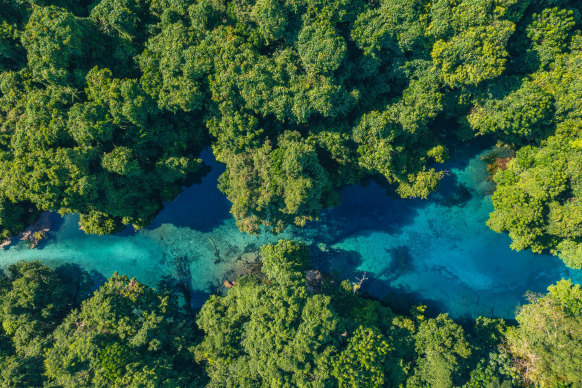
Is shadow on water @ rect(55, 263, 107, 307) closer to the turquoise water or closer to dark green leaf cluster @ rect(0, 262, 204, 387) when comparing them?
the turquoise water

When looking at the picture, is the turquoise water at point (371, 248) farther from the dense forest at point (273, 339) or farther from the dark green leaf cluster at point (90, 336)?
the dark green leaf cluster at point (90, 336)

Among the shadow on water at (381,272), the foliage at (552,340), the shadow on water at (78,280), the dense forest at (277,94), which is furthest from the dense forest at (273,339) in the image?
the dense forest at (277,94)

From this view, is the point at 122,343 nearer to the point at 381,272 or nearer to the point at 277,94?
the point at 277,94

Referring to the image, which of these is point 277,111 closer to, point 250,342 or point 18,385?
point 250,342

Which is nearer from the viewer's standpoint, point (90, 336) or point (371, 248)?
point (90, 336)

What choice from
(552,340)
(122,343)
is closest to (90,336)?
(122,343)

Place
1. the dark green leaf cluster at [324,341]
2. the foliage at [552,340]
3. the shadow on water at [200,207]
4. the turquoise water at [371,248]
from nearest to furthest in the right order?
the dark green leaf cluster at [324,341], the foliage at [552,340], the turquoise water at [371,248], the shadow on water at [200,207]
